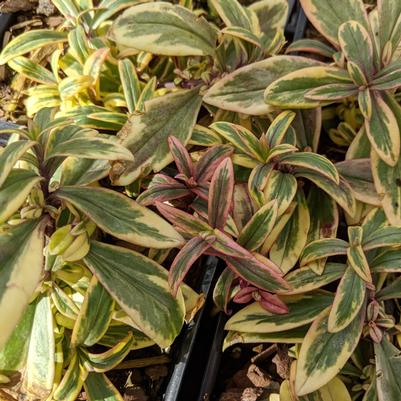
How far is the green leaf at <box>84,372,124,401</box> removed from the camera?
987mm

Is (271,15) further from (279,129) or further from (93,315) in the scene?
(93,315)

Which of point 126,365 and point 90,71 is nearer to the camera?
point 126,365

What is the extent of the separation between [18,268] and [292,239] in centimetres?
53

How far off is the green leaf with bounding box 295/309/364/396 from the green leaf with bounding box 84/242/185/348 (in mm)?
223

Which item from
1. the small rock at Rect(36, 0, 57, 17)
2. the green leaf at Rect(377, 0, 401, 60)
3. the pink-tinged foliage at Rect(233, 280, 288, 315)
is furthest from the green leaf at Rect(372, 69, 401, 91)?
the small rock at Rect(36, 0, 57, 17)

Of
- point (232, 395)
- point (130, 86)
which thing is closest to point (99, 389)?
point (232, 395)

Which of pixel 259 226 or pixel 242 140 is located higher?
pixel 242 140

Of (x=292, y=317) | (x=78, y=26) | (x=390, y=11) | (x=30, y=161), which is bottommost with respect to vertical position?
(x=292, y=317)

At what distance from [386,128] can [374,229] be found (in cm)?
20

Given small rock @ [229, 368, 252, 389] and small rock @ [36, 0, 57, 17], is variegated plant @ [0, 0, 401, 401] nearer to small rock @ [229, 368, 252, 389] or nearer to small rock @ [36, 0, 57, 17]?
small rock @ [229, 368, 252, 389]

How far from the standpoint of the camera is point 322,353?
3.14 ft

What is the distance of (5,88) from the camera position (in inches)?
59.3

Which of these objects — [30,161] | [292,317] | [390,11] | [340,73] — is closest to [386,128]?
[340,73]

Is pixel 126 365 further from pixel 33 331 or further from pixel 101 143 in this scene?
pixel 101 143
